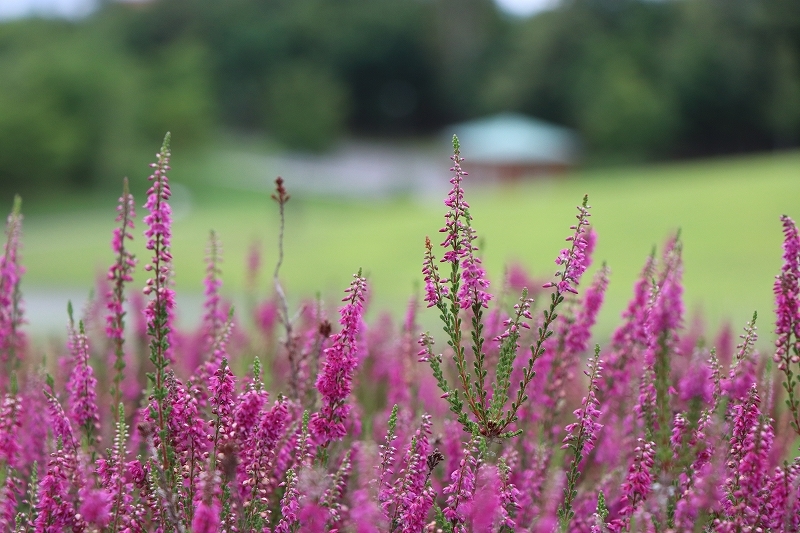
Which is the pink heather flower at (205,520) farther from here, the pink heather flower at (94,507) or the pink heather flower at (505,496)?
the pink heather flower at (505,496)

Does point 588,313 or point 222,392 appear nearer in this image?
point 222,392

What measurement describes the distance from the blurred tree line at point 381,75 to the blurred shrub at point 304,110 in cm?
16

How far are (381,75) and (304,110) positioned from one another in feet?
54.9

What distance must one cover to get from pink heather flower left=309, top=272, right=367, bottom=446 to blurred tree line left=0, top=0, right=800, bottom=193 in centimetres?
4479

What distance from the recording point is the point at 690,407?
3.31 m

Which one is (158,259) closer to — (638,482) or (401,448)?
(401,448)

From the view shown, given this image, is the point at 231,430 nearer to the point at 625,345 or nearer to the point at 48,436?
the point at 48,436

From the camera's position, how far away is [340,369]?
2391 mm

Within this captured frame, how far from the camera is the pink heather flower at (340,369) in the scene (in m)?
2.38

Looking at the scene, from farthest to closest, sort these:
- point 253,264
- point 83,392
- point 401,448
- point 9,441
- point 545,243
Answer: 1. point 545,243
2. point 253,264
3. point 401,448
4. point 83,392
5. point 9,441

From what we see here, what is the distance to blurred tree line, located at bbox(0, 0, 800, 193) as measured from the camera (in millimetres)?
47625

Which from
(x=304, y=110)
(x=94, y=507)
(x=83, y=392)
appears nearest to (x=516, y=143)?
(x=304, y=110)

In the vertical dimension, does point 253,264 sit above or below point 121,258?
above

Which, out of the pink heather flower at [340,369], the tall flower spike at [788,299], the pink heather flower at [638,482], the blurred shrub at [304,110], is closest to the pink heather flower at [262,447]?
the pink heather flower at [340,369]
